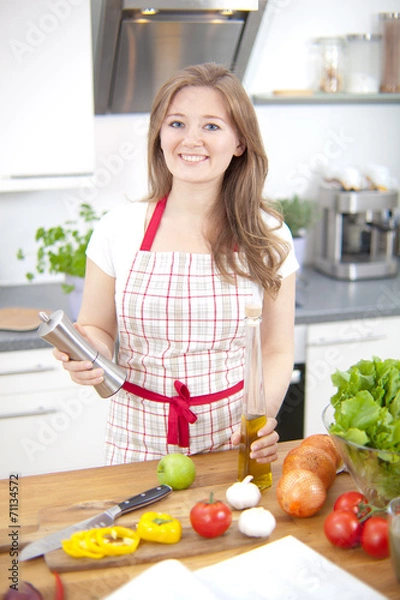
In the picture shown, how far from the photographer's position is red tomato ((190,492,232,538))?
102 cm

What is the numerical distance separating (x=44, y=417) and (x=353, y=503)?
4.83 ft

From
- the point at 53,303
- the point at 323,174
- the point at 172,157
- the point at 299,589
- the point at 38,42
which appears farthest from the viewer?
Result: the point at 323,174

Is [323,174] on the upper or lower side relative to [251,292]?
upper

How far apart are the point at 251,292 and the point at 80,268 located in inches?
36.7

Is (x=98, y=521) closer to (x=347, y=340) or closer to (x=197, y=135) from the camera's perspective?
(x=197, y=135)

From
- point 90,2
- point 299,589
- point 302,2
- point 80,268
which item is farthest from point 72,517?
point 302,2

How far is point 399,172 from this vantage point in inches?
123

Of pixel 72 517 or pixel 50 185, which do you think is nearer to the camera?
pixel 72 517

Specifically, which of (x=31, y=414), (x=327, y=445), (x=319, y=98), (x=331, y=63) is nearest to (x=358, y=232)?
(x=319, y=98)

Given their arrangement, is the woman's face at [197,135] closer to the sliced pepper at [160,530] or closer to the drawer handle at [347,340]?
the sliced pepper at [160,530]

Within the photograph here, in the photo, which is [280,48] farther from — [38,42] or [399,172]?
[38,42]

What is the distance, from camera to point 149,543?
1028 millimetres

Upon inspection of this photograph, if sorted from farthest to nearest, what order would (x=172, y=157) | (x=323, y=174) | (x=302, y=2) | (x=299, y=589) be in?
1. (x=323, y=174)
2. (x=302, y=2)
3. (x=172, y=157)
4. (x=299, y=589)

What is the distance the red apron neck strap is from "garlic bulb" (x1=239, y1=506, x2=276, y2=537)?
2.19ft
